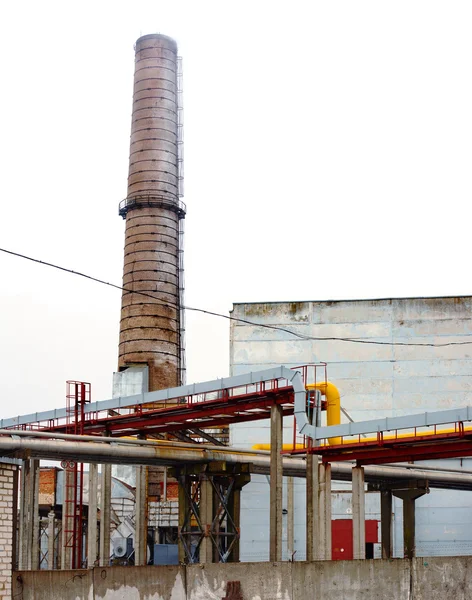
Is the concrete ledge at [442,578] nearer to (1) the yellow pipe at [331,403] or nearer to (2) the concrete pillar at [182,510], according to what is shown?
(1) the yellow pipe at [331,403]

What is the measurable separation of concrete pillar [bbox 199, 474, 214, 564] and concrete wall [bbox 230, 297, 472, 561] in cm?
781

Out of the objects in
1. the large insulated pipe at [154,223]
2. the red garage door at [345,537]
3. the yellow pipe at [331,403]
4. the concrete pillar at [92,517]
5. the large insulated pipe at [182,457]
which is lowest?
the red garage door at [345,537]

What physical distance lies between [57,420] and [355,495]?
931cm

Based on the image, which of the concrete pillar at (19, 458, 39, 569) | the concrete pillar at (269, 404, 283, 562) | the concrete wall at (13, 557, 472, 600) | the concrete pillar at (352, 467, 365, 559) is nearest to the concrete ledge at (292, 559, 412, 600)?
the concrete wall at (13, 557, 472, 600)

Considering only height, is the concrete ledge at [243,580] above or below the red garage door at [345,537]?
above

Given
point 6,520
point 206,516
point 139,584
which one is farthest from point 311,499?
point 139,584

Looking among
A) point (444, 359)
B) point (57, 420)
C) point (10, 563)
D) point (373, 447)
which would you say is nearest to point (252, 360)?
point (444, 359)

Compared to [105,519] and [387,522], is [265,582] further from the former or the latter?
[387,522]

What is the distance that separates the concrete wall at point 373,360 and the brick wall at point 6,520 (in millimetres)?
18523

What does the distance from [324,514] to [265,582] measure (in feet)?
37.5

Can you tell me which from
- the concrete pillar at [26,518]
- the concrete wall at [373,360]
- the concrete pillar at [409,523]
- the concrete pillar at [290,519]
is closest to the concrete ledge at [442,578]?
the concrete pillar at [26,518]

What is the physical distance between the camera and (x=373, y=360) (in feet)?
117

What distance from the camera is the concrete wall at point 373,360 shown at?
113 ft

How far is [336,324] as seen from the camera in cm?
3612
